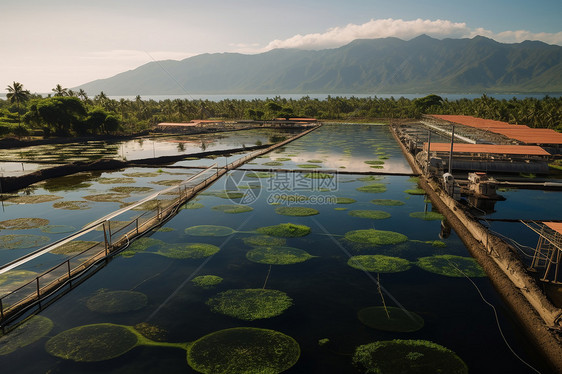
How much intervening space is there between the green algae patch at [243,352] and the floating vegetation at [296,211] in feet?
57.2

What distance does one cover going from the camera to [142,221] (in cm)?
3150

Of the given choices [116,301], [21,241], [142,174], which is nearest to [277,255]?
[116,301]

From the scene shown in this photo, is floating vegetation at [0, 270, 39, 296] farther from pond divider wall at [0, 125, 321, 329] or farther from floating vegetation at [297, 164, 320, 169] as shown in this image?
floating vegetation at [297, 164, 320, 169]

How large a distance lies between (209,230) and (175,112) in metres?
138

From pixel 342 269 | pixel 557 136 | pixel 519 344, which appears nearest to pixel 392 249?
pixel 342 269

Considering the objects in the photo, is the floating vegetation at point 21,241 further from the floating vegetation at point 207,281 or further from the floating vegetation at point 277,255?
the floating vegetation at point 277,255

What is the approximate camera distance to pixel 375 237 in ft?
92.9

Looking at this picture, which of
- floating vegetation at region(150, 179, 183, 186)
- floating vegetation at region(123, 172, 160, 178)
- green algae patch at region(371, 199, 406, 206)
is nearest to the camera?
green algae patch at region(371, 199, 406, 206)

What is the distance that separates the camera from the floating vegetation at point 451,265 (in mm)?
22886

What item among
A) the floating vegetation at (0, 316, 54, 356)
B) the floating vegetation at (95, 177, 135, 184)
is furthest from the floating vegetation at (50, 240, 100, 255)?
the floating vegetation at (95, 177, 135, 184)

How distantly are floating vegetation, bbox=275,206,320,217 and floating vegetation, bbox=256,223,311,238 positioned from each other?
3211mm

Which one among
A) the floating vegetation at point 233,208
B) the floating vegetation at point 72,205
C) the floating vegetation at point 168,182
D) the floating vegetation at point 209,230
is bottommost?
the floating vegetation at point 209,230

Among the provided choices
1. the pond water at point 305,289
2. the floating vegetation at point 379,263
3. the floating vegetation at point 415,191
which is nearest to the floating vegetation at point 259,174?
the pond water at point 305,289

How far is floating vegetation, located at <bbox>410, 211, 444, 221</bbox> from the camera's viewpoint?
33406 mm
